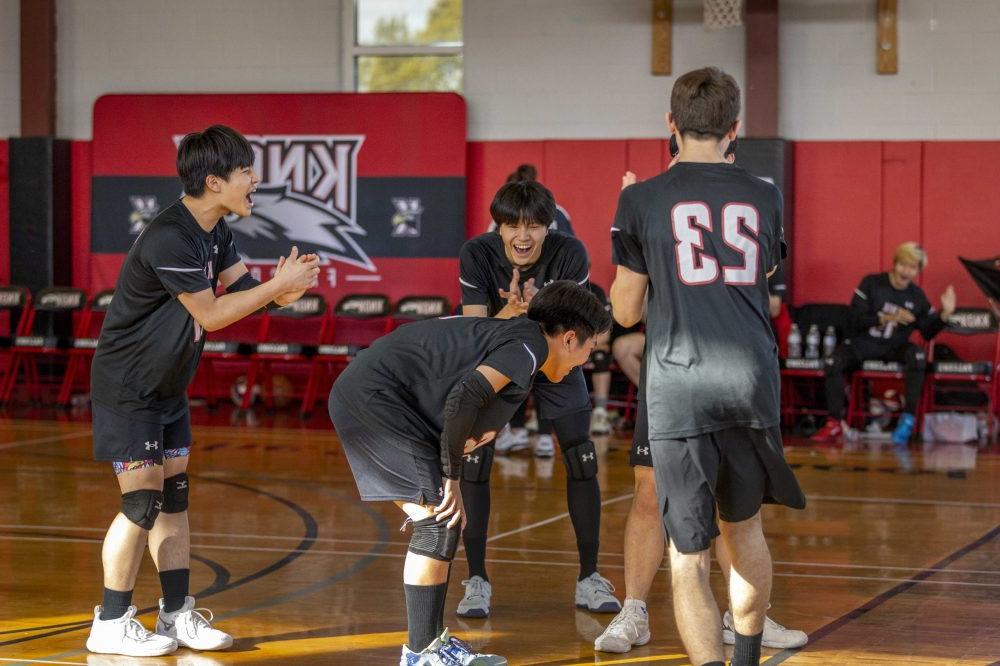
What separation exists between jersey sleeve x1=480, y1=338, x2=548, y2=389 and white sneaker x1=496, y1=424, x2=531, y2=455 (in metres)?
5.78

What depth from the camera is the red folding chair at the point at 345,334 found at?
37.1 ft

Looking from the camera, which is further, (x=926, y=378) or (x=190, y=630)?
(x=926, y=378)

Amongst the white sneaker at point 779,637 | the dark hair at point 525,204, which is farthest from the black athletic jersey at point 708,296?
the dark hair at point 525,204

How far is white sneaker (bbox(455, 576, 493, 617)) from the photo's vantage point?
4.61 metres

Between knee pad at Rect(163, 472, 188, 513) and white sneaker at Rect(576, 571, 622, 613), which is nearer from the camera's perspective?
knee pad at Rect(163, 472, 188, 513)

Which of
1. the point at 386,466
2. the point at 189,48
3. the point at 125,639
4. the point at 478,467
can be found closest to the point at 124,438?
the point at 125,639

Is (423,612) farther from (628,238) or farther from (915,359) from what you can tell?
(915,359)

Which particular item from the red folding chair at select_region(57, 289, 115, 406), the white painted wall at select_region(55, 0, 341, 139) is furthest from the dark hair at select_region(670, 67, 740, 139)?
the white painted wall at select_region(55, 0, 341, 139)

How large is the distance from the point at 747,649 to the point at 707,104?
4.79 ft

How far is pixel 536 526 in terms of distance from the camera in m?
6.41

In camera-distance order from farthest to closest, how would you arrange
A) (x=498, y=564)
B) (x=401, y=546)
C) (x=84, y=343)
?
(x=84, y=343)
(x=401, y=546)
(x=498, y=564)

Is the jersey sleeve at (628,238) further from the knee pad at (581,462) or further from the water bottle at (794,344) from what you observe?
the water bottle at (794,344)

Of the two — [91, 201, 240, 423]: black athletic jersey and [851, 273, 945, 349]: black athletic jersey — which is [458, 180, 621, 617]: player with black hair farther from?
[851, 273, 945, 349]: black athletic jersey

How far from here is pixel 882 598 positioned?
4891mm
